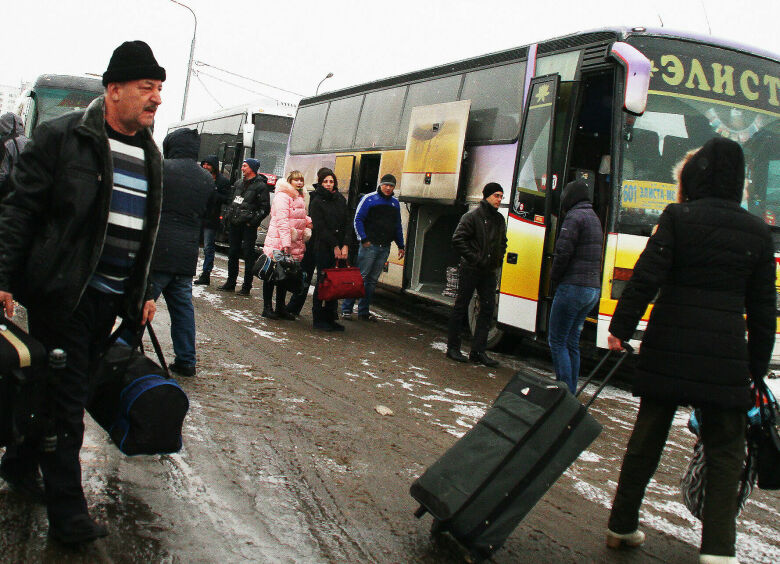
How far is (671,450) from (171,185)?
4271 millimetres

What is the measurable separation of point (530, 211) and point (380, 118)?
5.10 m

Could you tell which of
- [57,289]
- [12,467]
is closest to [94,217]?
[57,289]

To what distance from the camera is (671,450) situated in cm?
581

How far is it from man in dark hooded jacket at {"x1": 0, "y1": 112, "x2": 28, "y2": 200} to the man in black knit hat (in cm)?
415

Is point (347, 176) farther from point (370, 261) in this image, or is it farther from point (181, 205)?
point (181, 205)

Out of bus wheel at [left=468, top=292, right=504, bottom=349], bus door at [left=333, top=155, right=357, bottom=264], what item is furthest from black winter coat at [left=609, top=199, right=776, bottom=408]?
bus door at [left=333, top=155, right=357, bottom=264]

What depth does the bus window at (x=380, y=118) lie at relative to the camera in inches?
500

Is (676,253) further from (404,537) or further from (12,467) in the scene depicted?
(12,467)

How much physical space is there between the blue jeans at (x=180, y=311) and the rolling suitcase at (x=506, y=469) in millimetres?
3159

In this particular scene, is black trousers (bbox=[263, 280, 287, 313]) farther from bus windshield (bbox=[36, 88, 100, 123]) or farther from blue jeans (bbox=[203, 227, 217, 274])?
bus windshield (bbox=[36, 88, 100, 123])

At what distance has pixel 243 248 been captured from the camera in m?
11.7

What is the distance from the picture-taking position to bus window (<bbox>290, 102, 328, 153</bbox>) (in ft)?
52.9

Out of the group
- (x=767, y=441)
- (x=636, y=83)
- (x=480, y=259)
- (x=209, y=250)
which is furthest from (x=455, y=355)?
(x=209, y=250)

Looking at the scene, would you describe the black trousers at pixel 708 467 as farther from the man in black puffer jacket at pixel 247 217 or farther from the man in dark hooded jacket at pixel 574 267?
the man in black puffer jacket at pixel 247 217
